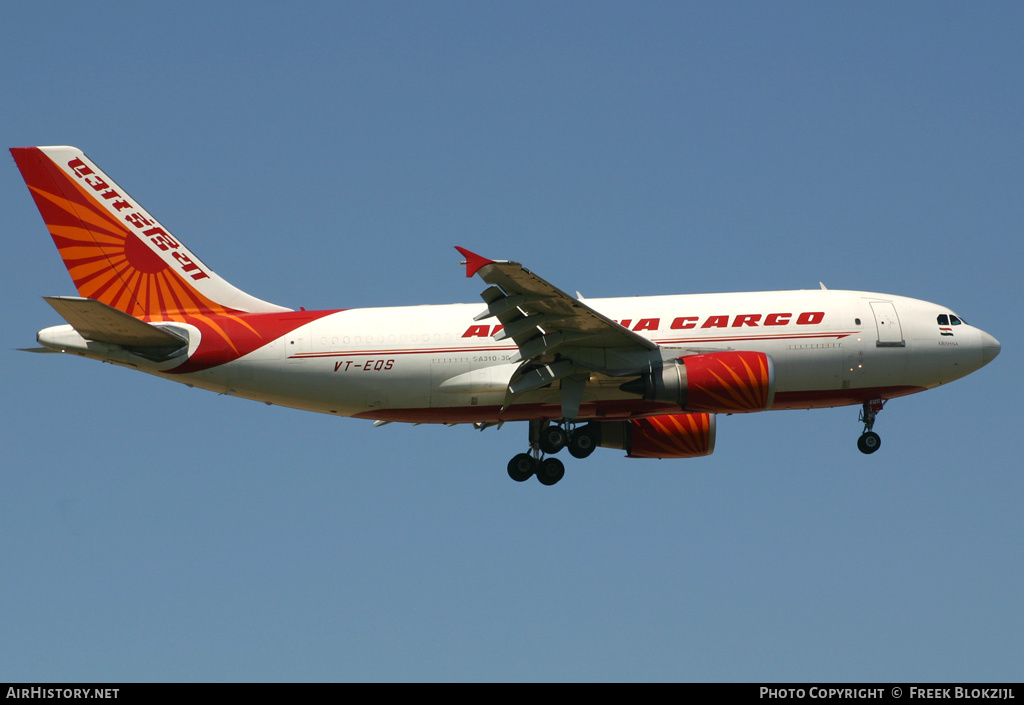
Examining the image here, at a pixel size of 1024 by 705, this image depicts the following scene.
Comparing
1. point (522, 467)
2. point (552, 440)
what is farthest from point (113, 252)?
point (552, 440)

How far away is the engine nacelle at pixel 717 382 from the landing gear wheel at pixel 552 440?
11.5 ft

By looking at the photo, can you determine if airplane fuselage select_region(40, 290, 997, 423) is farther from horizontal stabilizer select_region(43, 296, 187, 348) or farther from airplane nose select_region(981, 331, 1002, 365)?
airplane nose select_region(981, 331, 1002, 365)

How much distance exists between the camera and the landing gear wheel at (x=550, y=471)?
43.6m

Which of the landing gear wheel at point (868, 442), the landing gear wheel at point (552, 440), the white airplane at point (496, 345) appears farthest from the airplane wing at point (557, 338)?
the landing gear wheel at point (868, 442)

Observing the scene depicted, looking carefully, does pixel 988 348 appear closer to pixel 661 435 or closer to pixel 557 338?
pixel 661 435

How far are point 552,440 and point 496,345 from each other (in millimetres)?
3613

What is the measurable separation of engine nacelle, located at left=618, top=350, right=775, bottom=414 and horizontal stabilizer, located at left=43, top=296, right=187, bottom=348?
14.4 metres

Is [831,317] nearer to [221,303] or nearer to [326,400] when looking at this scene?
[326,400]

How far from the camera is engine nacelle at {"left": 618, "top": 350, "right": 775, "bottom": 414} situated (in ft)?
132

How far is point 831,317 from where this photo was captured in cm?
4228

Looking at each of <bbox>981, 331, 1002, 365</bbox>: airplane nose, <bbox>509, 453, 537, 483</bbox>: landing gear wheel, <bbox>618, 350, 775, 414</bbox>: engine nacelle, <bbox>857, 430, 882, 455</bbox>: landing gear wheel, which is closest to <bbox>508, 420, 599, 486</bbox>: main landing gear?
<bbox>509, 453, 537, 483</bbox>: landing gear wheel
